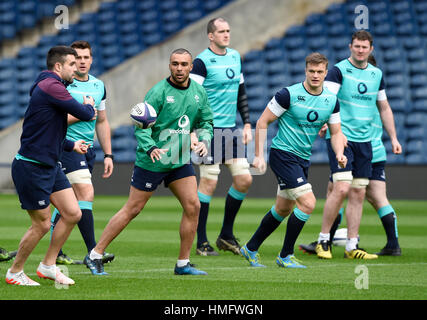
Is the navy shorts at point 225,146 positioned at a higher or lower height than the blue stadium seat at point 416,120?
lower

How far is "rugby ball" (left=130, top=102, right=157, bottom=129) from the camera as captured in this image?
6887 mm

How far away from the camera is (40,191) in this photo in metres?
6.53

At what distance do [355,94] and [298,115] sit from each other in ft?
5.09

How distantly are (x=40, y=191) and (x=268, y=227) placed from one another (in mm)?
2544

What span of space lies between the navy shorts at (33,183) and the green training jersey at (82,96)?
1882 mm

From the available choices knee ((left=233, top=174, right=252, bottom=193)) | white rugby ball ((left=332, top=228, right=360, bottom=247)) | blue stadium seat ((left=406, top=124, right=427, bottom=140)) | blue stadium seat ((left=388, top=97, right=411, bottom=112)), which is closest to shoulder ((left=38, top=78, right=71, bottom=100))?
knee ((left=233, top=174, right=252, bottom=193))

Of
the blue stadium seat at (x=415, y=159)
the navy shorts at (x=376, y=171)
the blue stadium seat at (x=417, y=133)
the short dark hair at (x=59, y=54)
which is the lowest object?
the blue stadium seat at (x=415, y=159)

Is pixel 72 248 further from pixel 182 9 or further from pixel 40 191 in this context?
pixel 182 9

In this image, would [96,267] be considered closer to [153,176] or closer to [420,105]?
[153,176]

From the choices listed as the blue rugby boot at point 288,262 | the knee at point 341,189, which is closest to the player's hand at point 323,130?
the knee at point 341,189

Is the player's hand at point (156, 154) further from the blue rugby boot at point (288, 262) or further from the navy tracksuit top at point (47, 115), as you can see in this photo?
the blue rugby boot at point (288, 262)

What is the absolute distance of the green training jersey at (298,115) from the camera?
810 centimetres

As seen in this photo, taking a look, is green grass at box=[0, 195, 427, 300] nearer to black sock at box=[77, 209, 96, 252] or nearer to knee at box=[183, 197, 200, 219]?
A: black sock at box=[77, 209, 96, 252]
